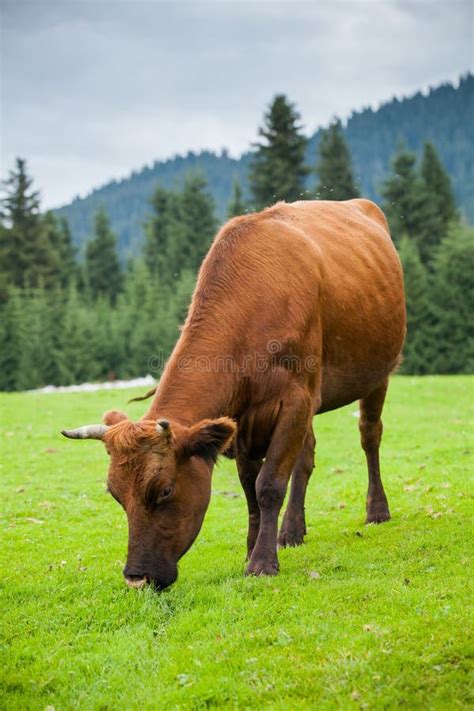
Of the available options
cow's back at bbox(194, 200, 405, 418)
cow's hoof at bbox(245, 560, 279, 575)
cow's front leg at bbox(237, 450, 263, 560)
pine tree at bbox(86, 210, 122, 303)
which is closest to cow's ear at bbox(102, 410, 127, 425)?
cow's back at bbox(194, 200, 405, 418)

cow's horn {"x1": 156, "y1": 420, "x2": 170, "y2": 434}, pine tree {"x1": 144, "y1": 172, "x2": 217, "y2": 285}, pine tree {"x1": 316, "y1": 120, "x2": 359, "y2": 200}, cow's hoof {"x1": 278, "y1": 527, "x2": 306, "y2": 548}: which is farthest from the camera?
pine tree {"x1": 144, "y1": 172, "x2": 217, "y2": 285}

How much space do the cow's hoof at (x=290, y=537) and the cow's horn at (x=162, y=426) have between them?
10.3 ft

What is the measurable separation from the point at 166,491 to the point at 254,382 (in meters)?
1.34

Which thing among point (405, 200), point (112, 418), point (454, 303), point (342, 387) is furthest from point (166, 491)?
point (405, 200)

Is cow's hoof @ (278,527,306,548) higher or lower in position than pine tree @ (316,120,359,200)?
lower

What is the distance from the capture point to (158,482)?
629 cm

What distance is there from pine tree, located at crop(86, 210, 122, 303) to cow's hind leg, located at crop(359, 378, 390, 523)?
75987mm

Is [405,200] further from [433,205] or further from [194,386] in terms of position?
[194,386]

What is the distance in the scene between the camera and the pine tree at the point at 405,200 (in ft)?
209

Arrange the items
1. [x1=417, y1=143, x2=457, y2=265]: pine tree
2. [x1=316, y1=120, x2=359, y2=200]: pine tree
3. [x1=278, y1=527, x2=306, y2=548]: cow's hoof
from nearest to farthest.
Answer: [x1=278, y1=527, x2=306, y2=548]: cow's hoof < [x1=316, y1=120, x2=359, y2=200]: pine tree < [x1=417, y1=143, x2=457, y2=265]: pine tree

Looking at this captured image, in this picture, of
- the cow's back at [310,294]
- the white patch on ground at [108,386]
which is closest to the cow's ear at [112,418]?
the cow's back at [310,294]

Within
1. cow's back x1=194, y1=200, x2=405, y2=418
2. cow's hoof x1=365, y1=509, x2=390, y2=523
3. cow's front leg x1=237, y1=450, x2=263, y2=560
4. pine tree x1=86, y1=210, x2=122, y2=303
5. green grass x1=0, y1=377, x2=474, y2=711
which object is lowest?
cow's hoof x1=365, y1=509, x2=390, y2=523

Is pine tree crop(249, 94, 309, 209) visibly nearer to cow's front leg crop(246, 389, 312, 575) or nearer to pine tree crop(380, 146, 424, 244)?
pine tree crop(380, 146, 424, 244)

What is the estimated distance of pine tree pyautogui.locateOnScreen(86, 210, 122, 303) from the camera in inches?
3332
